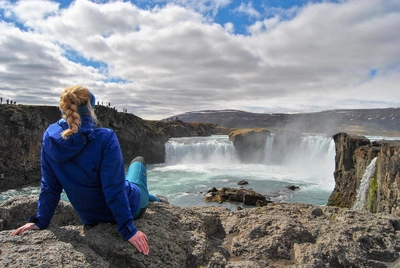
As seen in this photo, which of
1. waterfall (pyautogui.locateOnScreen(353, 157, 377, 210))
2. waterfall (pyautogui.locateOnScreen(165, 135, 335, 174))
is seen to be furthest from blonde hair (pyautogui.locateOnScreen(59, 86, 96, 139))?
waterfall (pyautogui.locateOnScreen(165, 135, 335, 174))

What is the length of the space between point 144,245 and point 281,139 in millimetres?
54772

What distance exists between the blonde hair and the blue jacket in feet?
0.23

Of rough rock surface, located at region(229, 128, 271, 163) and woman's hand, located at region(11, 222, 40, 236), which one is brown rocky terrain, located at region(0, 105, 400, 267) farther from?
rough rock surface, located at region(229, 128, 271, 163)

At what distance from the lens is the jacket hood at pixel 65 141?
2611mm

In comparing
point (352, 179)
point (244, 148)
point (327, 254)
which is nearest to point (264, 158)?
point (244, 148)

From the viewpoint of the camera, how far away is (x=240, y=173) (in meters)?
43.3

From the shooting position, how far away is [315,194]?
2916 cm

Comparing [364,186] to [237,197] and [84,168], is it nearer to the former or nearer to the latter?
[237,197]

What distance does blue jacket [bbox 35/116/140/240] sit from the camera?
8.76 ft

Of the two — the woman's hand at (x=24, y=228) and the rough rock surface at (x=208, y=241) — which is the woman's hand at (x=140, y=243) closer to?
the rough rock surface at (x=208, y=241)

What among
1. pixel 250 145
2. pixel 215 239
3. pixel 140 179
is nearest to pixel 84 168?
pixel 140 179

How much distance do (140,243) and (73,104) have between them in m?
1.52

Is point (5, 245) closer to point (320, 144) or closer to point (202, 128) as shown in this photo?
point (320, 144)

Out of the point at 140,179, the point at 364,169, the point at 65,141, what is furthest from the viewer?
the point at 364,169
